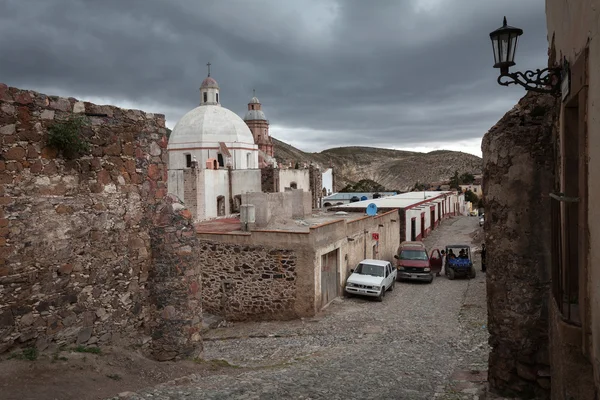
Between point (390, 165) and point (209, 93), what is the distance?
96.4 metres

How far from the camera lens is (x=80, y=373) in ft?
17.9

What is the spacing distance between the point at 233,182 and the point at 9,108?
32.7 m

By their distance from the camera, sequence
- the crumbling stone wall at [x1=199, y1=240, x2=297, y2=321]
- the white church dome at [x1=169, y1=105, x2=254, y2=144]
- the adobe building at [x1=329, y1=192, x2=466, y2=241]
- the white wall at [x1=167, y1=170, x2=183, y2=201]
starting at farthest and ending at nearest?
the white church dome at [x1=169, y1=105, x2=254, y2=144] < the white wall at [x1=167, y1=170, x2=183, y2=201] < the adobe building at [x1=329, y1=192, x2=466, y2=241] < the crumbling stone wall at [x1=199, y1=240, x2=297, y2=321]

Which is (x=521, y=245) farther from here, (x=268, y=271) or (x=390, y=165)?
(x=390, y=165)

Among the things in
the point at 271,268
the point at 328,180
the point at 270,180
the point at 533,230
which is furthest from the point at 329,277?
the point at 328,180

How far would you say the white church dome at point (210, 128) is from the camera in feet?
137

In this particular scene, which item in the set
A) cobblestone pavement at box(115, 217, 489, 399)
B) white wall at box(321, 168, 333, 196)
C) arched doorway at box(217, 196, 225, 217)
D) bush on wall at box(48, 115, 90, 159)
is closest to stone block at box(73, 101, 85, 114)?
bush on wall at box(48, 115, 90, 159)

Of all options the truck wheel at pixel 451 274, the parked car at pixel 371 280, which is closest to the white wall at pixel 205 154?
the truck wheel at pixel 451 274

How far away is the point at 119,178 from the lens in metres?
6.25

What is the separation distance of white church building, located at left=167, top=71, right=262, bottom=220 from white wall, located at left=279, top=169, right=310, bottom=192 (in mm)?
1979

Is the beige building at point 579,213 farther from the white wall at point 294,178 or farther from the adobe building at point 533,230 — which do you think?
the white wall at point 294,178

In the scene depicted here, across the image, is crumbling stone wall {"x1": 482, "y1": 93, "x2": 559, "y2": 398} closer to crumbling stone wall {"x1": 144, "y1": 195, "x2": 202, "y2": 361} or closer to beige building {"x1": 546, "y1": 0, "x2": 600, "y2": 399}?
beige building {"x1": 546, "y1": 0, "x2": 600, "y2": 399}

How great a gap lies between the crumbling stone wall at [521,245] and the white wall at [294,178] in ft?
103

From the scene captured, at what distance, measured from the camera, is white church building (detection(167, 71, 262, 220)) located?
112 feet
